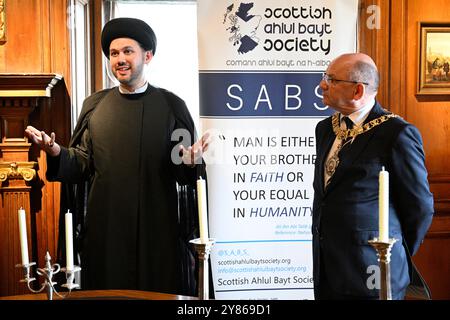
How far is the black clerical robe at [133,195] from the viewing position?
3107 mm

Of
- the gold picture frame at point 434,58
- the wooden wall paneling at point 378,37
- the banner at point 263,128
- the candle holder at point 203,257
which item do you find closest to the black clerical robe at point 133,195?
the banner at point 263,128

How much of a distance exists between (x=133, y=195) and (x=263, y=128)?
29.7 inches

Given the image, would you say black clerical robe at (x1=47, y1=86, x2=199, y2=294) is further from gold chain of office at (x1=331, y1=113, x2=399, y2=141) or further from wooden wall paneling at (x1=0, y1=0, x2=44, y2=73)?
gold chain of office at (x1=331, y1=113, x2=399, y2=141)

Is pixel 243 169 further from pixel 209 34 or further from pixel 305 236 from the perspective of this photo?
pixel 209 34

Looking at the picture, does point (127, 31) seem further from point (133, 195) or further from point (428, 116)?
point (428, 116)

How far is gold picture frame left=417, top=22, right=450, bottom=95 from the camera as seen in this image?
3.70 meters

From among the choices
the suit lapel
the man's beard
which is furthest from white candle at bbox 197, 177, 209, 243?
the man's beard

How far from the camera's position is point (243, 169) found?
3305 mm

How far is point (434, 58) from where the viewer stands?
12.2 feet

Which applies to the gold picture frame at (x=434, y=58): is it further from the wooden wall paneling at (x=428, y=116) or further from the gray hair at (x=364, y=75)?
the gray hair at (x=364, y=75)

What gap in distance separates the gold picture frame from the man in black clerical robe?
4.78 ft

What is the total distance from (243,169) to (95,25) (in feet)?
4.10
